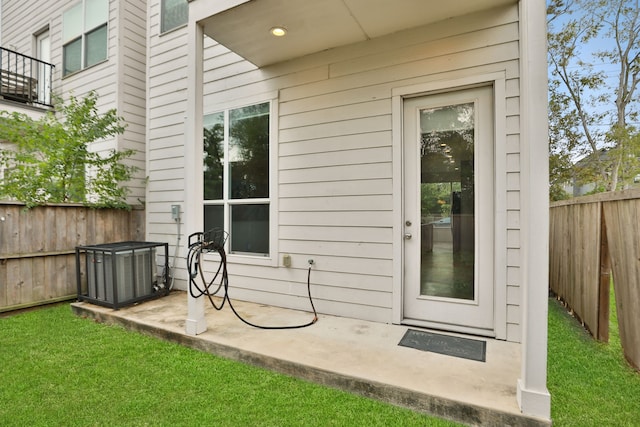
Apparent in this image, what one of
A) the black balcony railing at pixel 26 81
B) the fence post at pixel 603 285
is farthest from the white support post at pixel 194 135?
the black balcony railing at pixel 26 81

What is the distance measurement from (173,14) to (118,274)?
12.8 ft

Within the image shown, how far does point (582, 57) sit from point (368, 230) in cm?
868

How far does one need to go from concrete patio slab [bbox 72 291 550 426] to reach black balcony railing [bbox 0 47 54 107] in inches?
218

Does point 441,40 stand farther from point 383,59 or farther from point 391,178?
point 391,178

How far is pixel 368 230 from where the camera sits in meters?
3.11

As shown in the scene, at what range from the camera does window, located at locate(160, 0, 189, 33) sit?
4637 mm

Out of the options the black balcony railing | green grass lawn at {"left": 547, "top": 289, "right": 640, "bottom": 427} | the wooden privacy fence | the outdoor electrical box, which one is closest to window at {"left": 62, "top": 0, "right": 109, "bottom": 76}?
the black balcony railing

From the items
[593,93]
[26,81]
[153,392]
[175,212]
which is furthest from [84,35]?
[593,93]

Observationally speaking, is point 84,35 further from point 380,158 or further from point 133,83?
point 380,158

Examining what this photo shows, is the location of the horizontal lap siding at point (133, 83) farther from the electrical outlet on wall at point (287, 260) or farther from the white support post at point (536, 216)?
the white support post at point (536, 216)

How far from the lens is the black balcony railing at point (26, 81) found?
20.0 feet

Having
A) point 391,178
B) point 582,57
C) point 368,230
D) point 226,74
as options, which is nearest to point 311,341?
point 368,230

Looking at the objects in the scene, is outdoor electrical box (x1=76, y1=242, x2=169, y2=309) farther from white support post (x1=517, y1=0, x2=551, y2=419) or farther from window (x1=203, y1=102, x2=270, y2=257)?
white support post (x1=517, y1=0, x2=551, y2=419)

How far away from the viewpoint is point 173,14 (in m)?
4.76
